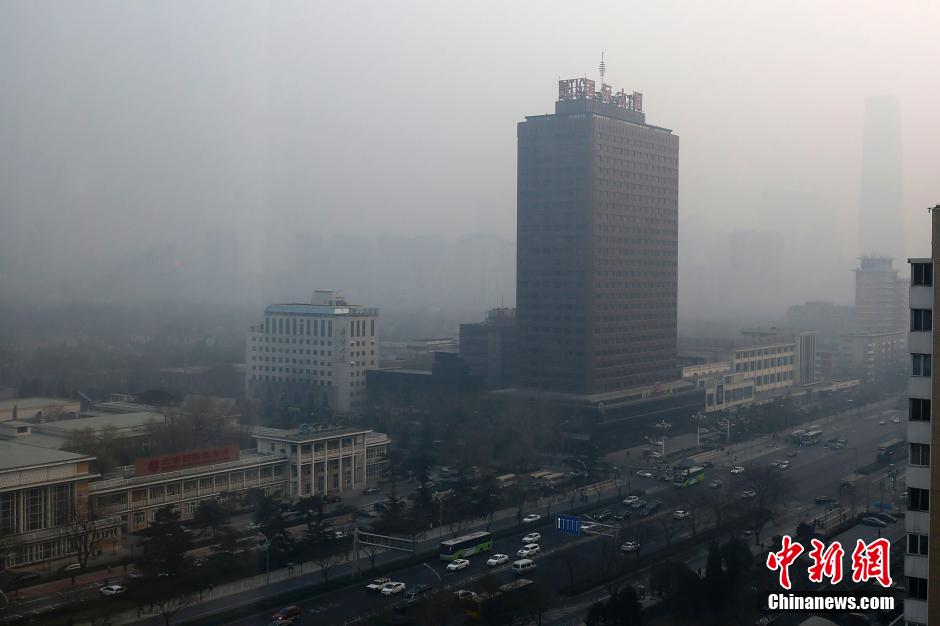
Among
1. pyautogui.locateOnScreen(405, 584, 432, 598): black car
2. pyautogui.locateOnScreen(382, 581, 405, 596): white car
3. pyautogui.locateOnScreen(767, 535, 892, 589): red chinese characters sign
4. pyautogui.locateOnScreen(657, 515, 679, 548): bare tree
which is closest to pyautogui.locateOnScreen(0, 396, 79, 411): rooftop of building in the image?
pyautogui.locateOnScreen(382, 581, 405, 596): white car

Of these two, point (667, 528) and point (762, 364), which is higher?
point (762, 364)

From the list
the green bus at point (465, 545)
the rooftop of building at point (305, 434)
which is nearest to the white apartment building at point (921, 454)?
the green bus at point (465, 545)

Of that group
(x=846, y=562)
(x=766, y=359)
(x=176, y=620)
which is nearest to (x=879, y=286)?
(x=766, y=359)

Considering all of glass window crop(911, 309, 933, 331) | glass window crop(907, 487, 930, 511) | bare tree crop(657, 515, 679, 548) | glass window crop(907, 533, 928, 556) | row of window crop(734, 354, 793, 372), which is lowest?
bare tree crop(657, 515, 679, 548)

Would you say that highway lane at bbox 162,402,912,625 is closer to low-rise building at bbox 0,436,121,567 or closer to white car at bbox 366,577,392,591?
white car at bbox 366,577,392,591

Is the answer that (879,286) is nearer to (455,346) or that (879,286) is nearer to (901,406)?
(901,406)

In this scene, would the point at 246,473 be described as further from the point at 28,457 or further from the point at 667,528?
the point at 667,528

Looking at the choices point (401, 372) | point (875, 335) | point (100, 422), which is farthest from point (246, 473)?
point (875, 335)

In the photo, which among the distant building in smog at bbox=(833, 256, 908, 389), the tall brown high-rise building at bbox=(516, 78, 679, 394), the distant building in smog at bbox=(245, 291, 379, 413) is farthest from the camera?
the distant building in smog at bbox=(833, 256, 908, 389)
